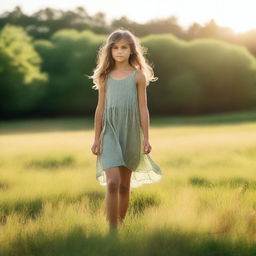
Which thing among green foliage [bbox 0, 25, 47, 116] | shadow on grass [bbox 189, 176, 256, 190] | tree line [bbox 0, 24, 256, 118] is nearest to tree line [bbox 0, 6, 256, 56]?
tree line [bbox 0, 24, 256, 118]

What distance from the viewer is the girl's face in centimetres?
502

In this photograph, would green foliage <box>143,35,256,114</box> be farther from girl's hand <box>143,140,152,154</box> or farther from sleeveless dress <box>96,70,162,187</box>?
girl's hand <box>143,140,152,154</box>

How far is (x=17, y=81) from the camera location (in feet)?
116

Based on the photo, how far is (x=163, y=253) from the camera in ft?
13.6

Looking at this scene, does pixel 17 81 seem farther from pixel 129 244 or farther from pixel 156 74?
pixel 129 244

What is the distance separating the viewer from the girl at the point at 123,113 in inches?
193

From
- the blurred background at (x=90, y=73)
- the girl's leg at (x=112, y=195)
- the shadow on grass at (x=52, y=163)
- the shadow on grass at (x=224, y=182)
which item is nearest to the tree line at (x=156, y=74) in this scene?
the blurred background at (x=90, y=73)

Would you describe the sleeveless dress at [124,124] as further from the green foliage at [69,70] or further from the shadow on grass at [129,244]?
the green foliage at [69,70]

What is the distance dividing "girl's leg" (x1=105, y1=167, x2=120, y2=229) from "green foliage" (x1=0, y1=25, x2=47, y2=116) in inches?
1234

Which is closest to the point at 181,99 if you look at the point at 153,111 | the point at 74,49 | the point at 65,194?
the point at 153,111

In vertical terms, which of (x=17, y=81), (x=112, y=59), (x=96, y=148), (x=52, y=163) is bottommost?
(x=52, y=163)

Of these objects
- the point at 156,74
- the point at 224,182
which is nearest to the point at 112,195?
the point at 224,182

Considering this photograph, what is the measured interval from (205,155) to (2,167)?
4.05 m

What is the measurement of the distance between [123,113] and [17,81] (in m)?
31.3
